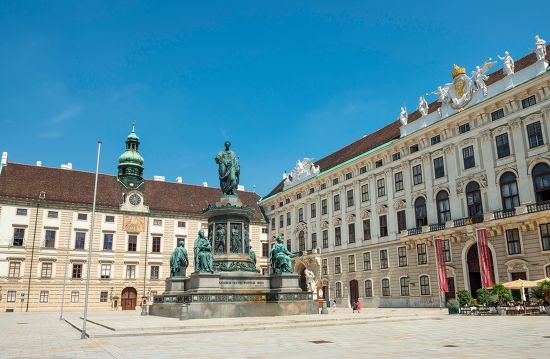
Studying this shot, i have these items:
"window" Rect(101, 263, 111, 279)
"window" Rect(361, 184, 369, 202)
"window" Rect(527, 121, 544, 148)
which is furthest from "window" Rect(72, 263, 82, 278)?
"window" Rect(527, 121, 544, 148)

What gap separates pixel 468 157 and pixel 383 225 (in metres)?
11.4

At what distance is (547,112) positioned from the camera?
32.1 metres

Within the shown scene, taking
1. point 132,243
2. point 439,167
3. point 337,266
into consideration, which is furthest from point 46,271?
point 439,167

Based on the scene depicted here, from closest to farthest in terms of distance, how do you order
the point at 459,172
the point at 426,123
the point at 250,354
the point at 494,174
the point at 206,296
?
the point at 250,354 → the point at 206,296 → the point at 494,174 → the point at 459,172 → the point at 426,123

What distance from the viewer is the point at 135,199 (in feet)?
198

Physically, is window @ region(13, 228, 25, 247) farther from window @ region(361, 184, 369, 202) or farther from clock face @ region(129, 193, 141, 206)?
window @ region(361, 184, 369, 202)

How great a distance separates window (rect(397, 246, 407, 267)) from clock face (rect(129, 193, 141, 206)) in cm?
3433

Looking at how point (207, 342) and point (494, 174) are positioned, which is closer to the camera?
point (207, 342)

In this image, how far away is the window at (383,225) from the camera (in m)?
45.3

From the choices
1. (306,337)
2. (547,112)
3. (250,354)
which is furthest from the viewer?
(547,112)

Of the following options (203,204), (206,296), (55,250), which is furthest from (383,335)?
(203,204)

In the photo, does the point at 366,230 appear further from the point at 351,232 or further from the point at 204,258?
the point at 204,258

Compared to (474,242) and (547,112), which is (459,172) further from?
(547,112)

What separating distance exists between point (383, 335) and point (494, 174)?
81.2 ft
